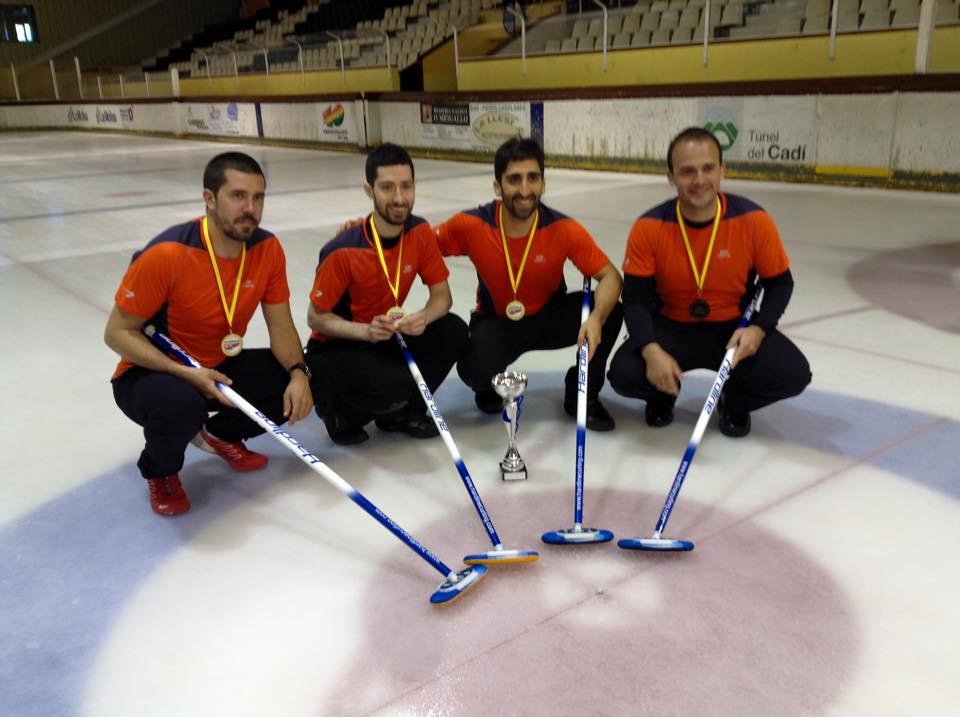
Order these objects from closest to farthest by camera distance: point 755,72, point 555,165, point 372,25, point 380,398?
point 380,398, point 755,72, point 555,165, point 372,25

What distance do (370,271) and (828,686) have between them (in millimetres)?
1854

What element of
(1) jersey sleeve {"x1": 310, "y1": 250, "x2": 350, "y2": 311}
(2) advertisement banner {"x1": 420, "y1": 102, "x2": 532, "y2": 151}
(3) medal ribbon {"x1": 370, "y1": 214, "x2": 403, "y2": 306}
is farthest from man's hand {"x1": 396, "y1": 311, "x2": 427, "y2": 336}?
(2) advertisement banner {"x1": 420, "y1": 102, "x2": 532, "y2": 151}

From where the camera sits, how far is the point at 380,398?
2834 millimetres

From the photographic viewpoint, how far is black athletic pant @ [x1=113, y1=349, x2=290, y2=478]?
7.81 ft

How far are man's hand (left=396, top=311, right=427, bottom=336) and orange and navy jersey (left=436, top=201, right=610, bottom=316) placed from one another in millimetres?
414

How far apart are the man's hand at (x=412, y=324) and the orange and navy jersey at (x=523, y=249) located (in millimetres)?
414

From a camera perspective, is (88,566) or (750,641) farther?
(88,566)

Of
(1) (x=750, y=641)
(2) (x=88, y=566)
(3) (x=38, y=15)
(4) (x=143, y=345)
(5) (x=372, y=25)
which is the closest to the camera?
(1) (x=750, y=641)

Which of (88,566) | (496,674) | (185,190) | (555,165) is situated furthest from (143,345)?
(555,165)

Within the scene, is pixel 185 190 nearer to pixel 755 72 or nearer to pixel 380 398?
pixel 755 72

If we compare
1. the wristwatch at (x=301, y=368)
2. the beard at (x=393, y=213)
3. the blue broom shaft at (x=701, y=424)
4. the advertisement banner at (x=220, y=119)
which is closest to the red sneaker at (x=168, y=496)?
the wristwatch at (x=301, y=368)

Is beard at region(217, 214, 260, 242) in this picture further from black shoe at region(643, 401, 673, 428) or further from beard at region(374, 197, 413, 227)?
black shoe at region(643, 401, 673, 428)

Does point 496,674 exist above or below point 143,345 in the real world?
below

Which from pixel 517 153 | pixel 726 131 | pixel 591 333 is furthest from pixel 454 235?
pixel 726 131
